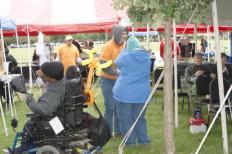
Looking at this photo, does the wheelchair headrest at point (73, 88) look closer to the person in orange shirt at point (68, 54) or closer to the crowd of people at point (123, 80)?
the crowd of people at point (123, 80)

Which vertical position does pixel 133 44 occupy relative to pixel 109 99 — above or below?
above

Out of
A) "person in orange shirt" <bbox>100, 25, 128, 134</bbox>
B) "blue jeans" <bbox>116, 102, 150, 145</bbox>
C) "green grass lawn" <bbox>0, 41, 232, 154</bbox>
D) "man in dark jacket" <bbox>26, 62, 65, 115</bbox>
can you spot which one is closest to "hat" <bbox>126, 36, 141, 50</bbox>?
"person in orange shirt" <bbox>100, 25, 128, 134</bbox>

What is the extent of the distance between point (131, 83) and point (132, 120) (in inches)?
23.5

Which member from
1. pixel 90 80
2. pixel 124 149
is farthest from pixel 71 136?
pixel 124 149

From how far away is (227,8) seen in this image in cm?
829

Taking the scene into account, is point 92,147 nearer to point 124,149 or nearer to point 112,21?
point 124,149

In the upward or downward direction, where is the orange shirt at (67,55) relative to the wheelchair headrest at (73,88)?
downward

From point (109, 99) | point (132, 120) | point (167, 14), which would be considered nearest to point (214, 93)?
point (132, 120)

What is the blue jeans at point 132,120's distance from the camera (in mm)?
7242

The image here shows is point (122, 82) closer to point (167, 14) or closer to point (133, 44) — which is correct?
point (133, 44)

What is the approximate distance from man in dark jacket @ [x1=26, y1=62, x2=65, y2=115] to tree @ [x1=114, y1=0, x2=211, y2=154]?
4.33ft

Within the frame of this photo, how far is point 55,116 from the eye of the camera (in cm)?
592

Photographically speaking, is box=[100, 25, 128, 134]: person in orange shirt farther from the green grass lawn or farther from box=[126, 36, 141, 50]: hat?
the green grass lawn

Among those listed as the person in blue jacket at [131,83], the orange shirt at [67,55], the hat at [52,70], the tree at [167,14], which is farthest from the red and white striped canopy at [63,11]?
the orange shirt at [67,55]
